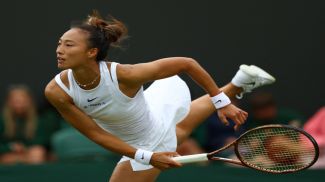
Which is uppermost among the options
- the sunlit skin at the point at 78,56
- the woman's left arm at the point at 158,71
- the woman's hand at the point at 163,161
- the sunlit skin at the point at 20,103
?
the sunlit skin at the point at 78,56

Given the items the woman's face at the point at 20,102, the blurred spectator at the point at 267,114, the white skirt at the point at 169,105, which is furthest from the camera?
the blurred spectator at the point at 267,114

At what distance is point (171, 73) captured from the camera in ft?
20.5

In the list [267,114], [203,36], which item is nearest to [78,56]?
[267,114]

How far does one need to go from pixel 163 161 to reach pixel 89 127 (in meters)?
0.51

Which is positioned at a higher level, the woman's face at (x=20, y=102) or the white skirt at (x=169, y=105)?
the white skirt at (x=169, y=105)

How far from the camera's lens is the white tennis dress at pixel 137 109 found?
6238mm

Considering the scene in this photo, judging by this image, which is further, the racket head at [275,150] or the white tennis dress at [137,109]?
the racket head at [275,150]

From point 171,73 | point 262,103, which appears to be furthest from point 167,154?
point 262,103

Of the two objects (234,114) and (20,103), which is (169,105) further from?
(20,103)

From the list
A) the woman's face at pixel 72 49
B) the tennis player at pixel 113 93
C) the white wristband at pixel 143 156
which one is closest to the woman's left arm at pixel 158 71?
the tennis player at pixel 113 93

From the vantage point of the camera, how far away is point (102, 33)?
6.28 m

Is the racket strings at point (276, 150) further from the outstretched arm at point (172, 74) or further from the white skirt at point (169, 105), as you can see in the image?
the white skirt at point (169, 105)

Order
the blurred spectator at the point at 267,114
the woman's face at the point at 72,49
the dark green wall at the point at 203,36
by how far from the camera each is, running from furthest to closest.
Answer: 1. the dark green wall at the point at 203,36
2. the blurred spectator at the point at 267,114
3. the woman's face at the point at 72,49

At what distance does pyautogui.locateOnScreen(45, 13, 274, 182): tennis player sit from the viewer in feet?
20.2
